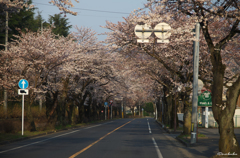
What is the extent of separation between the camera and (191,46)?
896 inches

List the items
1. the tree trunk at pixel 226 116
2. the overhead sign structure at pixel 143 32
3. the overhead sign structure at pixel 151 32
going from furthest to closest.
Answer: the overhead sign structure at pixel 143 32, the overhead sign structure at pixel 151 32, the tree trunk at pixel 226 116

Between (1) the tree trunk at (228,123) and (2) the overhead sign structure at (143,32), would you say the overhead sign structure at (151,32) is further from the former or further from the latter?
(1) the tree trunk at (228,123)

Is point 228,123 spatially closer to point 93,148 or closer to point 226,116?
point 226,116

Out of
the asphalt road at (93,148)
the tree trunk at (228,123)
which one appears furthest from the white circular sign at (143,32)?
the tree trunk at (228,123)

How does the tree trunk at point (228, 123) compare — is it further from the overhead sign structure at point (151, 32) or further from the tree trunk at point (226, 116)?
the overhead sign structure at point (151, 32)

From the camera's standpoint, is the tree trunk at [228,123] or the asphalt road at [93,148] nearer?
the tree trunk at [228,123]

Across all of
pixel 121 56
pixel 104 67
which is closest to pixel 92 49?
pixel 104 67

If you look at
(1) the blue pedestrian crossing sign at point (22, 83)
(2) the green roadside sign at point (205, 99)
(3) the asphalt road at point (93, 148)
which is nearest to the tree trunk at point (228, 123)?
(3) the asphalt road at point (93, 148)

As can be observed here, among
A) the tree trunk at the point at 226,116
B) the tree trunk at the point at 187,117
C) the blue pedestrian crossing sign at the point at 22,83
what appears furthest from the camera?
the tree trunk at the point at 187,117

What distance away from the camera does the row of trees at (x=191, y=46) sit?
11539mm

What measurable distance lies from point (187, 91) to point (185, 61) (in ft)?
9.04

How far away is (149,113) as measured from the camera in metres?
148

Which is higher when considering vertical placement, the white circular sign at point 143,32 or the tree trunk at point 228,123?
the white circular sign at point 143,32

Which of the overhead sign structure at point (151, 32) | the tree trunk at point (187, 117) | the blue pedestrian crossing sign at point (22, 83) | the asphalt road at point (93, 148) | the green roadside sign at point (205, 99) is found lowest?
the asphalt road at point (93, 148)
